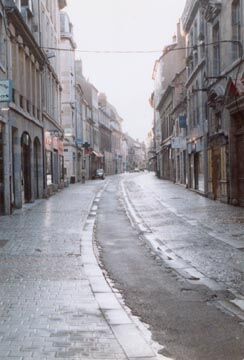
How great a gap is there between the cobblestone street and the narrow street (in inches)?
21.9

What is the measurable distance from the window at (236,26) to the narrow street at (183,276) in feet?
22.3

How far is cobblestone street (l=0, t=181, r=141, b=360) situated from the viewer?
4.57 metres

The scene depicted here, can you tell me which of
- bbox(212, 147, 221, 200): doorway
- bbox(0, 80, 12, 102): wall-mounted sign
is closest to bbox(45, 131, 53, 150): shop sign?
bbox(212, 147, 221, 200): doorway

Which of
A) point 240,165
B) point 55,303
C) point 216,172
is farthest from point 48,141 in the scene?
point 55,303

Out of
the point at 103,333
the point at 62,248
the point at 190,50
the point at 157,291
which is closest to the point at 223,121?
the point at 190,50

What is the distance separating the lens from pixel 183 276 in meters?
8.03

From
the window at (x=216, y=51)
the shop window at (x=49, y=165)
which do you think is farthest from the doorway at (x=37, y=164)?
the window at (x=216, y=51)

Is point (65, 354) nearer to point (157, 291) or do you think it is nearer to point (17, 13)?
point (157, 291)

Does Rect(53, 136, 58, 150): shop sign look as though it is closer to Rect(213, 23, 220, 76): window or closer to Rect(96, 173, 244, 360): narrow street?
Rect(213, 23, 220, 76): window

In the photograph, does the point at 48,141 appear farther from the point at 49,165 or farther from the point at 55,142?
the point at 55,142

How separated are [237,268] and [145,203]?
46.1ft

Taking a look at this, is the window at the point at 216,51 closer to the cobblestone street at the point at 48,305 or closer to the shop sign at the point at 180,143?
the shop sign at the point at 180,143

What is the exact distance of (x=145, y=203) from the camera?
22.5m

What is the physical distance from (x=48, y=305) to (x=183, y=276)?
8.71 ft
